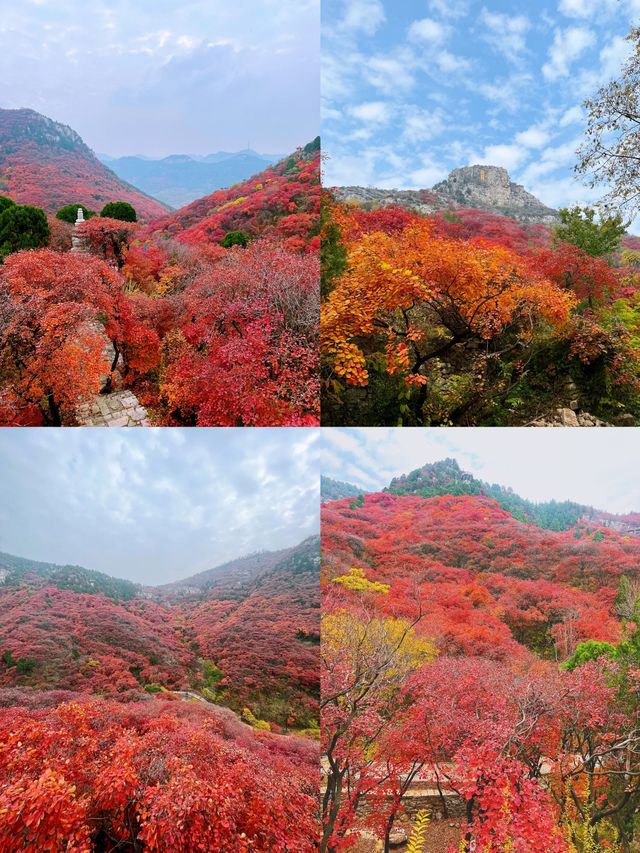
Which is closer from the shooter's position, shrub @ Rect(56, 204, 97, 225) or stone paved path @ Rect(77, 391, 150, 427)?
stone paved path @ Rect(77, 391, 150, 427)

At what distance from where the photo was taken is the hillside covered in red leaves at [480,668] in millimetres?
3287

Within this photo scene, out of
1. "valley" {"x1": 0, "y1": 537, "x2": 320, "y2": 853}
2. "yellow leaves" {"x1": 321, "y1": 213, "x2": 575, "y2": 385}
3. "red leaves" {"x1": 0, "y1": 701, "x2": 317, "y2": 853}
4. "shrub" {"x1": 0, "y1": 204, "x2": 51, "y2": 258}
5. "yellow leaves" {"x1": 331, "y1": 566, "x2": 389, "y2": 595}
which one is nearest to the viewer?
"red leaves" {"x1": 0, "y1": 701, "x2": 317, "y2": 853}

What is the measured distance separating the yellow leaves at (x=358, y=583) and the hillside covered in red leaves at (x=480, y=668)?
1 centimetres

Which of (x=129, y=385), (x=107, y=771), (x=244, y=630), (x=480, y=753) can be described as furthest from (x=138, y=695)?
(x=480, y=753)

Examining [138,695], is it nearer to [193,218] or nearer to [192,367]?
[192,367]

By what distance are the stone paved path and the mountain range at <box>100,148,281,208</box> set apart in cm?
200

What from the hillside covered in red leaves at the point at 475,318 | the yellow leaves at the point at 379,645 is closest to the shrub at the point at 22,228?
the hillside covered in red leaves at the point at 475,318

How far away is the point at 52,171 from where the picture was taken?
13.1ft

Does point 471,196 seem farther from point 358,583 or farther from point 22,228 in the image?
point 22,228

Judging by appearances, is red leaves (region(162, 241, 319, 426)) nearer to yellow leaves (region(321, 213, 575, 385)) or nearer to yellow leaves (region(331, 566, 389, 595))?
yellow leaves (region(321, 213, 575, 385))

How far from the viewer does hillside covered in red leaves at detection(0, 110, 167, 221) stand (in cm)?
388

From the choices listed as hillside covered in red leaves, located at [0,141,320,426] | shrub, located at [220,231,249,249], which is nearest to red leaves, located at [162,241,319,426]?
hillside covered in red leaves, located at [0,141,320,426]

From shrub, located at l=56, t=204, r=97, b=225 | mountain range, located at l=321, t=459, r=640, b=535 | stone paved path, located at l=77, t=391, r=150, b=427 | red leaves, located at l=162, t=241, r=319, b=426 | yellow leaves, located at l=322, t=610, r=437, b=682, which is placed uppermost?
shrub, located at l=56, t=204, r=97, b=225

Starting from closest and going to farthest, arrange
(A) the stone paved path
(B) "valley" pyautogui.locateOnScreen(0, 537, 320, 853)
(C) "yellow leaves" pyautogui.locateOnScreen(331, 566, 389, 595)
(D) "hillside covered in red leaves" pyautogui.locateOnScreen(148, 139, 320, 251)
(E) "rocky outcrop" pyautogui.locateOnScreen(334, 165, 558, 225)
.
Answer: (B) "valley" pyautogui.locateOnScreen(0, 537, 320, 853), (E) "rocky outcrop" pyautogui.locateOnScreen(334, 165, 558, 225), (D) "hillside covered in red leaves" pyautogui.locateOnScreen(148, 139, 320, 251), (A) the stone paved path, (C) "yellow leaves" pyautogui.locateOnScreen(331, 566, 389, 595)
